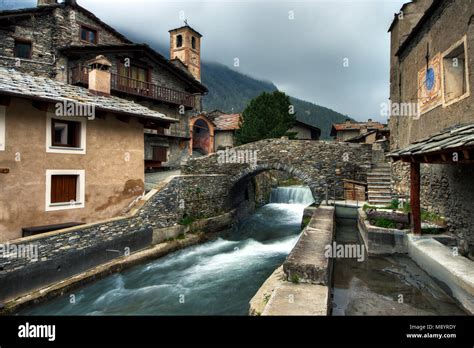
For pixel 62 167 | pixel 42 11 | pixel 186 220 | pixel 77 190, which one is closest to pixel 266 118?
pixel 186 220

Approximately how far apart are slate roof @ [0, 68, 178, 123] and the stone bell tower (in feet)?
87.6

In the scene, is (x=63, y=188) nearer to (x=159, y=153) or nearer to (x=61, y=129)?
(x=61, y=129)

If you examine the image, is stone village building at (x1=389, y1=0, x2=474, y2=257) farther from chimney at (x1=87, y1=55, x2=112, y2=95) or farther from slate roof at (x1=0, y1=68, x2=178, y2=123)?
chimney at (x1=87, y1=55, x2=112, y2=95)

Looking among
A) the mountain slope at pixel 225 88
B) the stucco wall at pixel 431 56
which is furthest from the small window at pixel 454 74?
the mountain slope at pixel 225 88

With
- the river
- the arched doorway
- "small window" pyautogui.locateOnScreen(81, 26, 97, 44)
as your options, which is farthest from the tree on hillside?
"small window" pyautogui.locateOnScreen(81, 26, 97, 44)

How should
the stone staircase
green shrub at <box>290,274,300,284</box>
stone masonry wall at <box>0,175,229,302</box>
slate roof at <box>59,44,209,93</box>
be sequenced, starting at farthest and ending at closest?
slate roof at <box>59,44,209,93</box>
the stone staircase
stone masonry wall at <box>0,175,229,302</box>
green shrub at <box>290,274,300,284</box>

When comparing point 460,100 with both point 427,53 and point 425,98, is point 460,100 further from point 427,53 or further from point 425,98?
point 427,53

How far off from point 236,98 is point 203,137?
126858mm

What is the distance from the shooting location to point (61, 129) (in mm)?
11469

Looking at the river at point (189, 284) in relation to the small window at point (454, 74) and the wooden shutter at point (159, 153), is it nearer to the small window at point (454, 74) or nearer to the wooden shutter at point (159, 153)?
the small window at point (454, 74)

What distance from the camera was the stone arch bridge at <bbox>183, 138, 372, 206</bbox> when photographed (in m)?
16.9

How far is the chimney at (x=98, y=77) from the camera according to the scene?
13086 mm

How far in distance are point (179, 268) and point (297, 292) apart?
7448 mm

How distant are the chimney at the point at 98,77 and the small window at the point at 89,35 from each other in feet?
37.0
